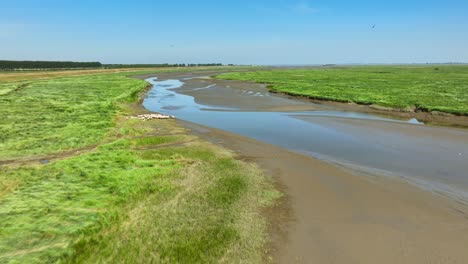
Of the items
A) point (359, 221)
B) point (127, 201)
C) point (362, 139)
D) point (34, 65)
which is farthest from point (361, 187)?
point (34, 65)

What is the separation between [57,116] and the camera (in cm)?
2519

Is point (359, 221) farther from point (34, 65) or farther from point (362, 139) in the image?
point (34, 65)

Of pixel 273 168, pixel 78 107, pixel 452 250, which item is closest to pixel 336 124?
pixel 273 168

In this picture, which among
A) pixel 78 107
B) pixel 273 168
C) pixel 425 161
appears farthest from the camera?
pixel 78 107

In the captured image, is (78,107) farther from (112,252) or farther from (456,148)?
(456,148)

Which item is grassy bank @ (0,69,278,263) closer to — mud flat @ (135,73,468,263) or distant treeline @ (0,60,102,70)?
mud flat @ (135,73,468,263)

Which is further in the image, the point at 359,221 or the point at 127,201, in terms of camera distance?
the point at 127,201

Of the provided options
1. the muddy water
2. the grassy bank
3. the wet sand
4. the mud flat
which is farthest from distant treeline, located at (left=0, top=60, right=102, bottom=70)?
the wet sand

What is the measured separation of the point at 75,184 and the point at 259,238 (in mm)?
6941

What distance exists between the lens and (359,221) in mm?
9148

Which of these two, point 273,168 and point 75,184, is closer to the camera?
point 75,184

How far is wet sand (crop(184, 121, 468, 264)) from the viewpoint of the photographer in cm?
750

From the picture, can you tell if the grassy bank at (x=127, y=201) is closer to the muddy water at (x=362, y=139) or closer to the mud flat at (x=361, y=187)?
the mud flat at (x=361, y=187)

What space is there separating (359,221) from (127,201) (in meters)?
7.15
